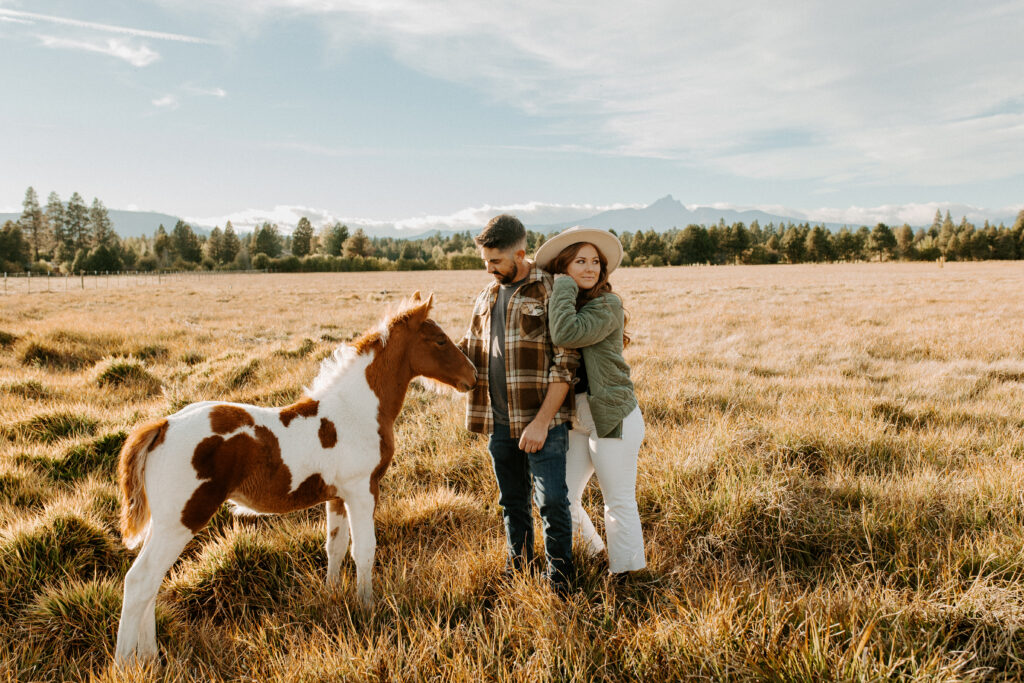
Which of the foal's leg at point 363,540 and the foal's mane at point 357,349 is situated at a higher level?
the foal's mane at point 357,349

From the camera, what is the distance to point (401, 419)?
20.7ft

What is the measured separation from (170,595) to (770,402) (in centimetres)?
645

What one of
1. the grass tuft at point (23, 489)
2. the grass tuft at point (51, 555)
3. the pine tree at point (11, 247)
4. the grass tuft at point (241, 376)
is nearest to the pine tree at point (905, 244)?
the grass tuft at point (241, 376)

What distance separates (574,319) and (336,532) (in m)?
2.18

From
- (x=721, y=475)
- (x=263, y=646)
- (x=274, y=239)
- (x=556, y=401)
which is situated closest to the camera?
(x=263, y=646)

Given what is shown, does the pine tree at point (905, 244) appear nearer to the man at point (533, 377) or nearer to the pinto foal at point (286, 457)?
the man at point (533, 377)

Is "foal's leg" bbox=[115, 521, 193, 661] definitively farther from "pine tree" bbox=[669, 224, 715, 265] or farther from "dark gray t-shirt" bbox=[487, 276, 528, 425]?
"pine tree" bbox=[669, 224, 715, 265]

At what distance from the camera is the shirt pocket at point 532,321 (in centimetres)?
300

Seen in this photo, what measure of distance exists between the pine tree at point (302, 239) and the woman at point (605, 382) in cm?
11461

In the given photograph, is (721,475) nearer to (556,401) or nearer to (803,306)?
(556,401)

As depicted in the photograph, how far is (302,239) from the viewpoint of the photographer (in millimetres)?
107938

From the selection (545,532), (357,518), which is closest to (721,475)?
(545,532)

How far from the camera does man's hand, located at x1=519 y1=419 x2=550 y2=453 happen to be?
2928 mm

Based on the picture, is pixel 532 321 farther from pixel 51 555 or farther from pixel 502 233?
pixel 51 555
